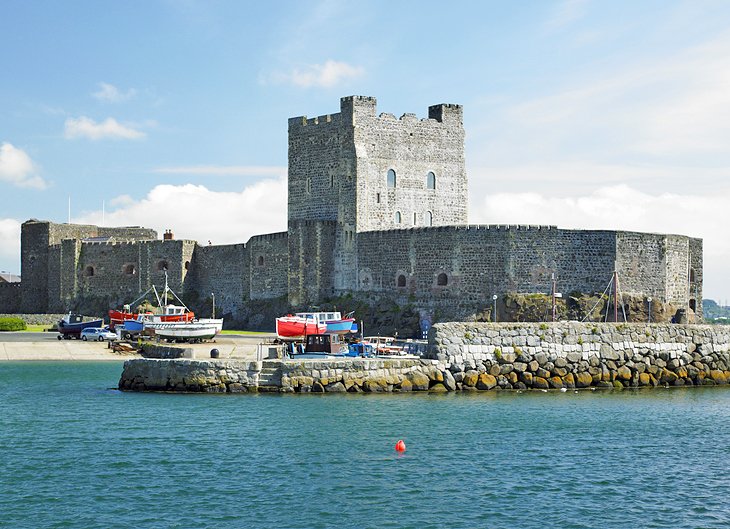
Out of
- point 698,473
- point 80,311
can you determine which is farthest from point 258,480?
point 80,311

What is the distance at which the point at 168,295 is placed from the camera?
6669 centimetres

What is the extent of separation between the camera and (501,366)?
34250 mm

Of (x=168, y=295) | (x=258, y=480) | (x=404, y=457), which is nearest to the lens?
(x=258, y=480)

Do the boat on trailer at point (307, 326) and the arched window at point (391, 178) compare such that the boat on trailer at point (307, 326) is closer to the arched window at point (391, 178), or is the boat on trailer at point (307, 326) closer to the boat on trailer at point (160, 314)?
the boat on trailer at point (160, 314)

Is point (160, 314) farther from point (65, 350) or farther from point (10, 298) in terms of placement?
point (10, 298)

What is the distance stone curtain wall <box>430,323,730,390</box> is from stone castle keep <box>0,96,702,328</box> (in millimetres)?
12387

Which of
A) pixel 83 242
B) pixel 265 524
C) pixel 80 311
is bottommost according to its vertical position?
pixel 265 524

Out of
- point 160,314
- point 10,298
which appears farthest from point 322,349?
point 10,298

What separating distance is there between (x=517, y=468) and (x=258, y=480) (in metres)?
5.70

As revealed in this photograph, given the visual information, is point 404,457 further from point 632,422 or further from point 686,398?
point 686,398

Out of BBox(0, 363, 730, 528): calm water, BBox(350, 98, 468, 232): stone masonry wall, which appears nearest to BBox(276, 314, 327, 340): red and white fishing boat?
BBox(0, 363, 730, 528): calm water

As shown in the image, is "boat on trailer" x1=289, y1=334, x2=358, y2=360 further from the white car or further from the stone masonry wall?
the white car

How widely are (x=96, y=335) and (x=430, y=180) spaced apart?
63.5 ft

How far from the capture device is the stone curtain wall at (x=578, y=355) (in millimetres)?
33875
